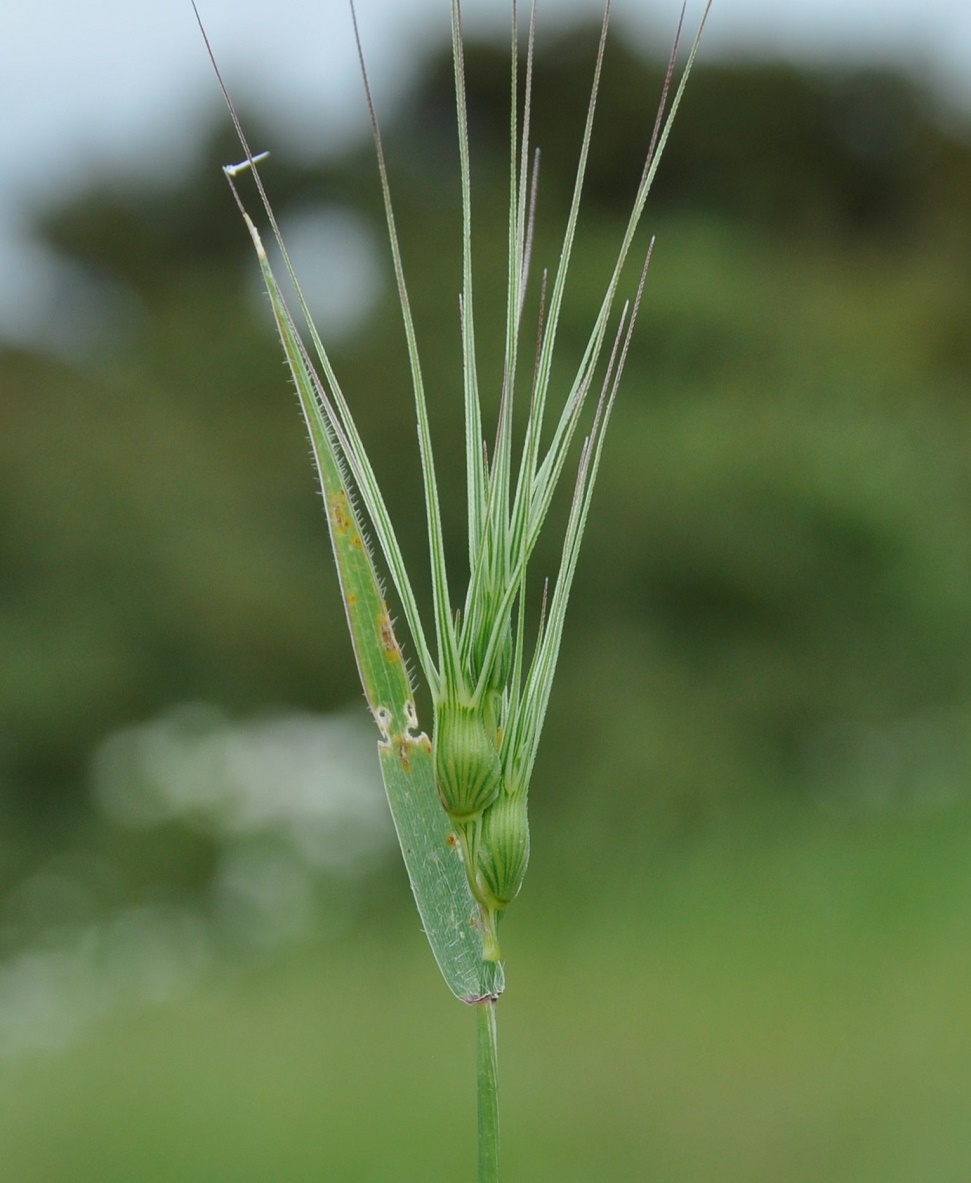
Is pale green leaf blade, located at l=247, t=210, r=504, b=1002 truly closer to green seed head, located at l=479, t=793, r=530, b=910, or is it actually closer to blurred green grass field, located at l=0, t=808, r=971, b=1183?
green seed head, located at l=479, t=793, r=530, b=910

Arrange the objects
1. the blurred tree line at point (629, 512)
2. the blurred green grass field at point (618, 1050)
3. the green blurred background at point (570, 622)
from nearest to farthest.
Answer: the blurred green grass field at point (618, 1050)
the green blurred background at point (570, 622)
the blurred tree line at point (629, 512)

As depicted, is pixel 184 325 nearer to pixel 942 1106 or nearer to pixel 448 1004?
pixel 448 1004

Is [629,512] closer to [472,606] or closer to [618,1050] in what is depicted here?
[618,1050]

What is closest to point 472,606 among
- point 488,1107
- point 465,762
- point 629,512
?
point 465,762

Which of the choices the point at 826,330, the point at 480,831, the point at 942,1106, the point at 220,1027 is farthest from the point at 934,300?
the point at 480,831

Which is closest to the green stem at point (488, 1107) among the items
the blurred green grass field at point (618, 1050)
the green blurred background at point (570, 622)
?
the blurred green grass field at point (618, 1050)

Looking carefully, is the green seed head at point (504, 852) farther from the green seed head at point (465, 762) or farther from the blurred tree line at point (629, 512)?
the blurred tree line at point (629, 512)
